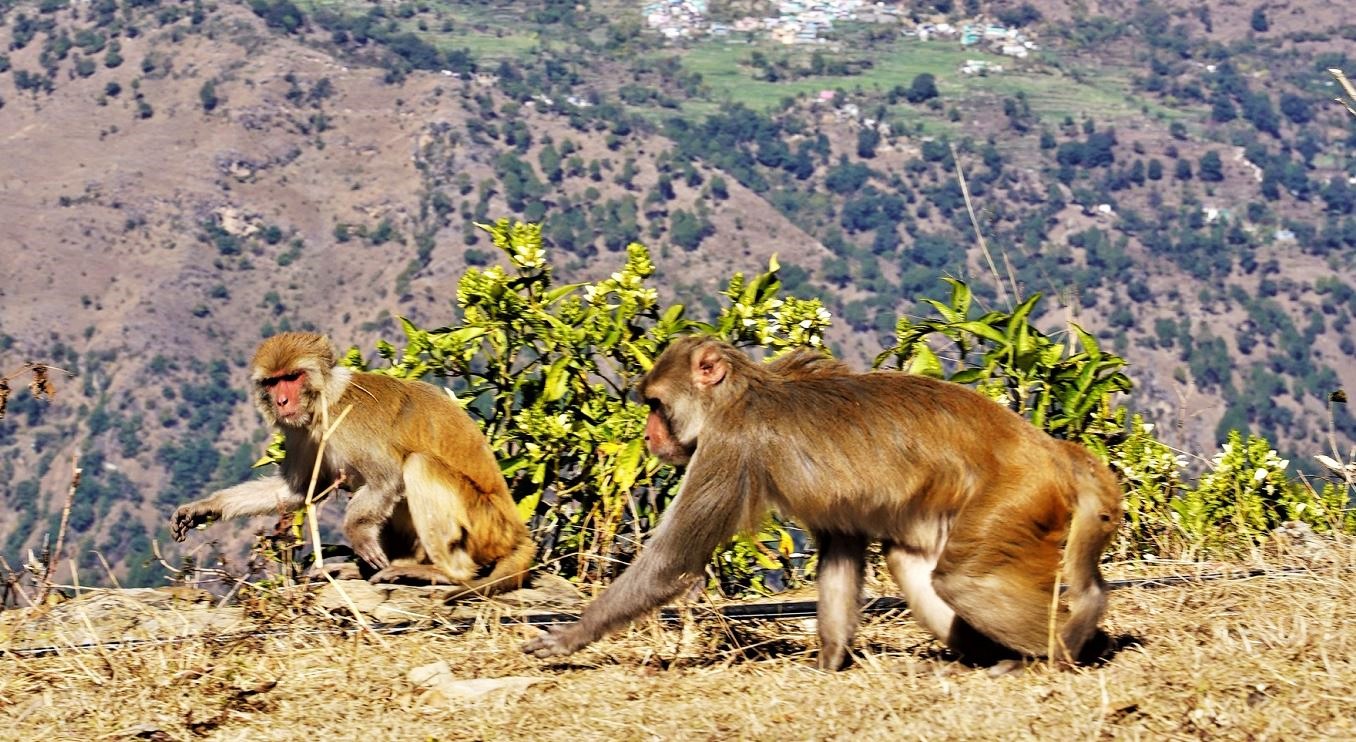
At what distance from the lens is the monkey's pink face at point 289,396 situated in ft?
21.8

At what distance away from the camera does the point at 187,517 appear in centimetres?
686

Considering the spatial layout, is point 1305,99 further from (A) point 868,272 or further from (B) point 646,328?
(B) point 646,328

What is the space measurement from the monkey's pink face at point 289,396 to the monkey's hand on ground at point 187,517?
0.55 meters

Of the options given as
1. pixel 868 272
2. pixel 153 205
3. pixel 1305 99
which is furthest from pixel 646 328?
pixel 1305 99

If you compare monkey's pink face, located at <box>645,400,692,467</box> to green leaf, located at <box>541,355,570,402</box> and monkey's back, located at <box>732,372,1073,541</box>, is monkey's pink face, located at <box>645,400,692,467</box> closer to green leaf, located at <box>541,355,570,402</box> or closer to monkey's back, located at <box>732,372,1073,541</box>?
monkey's back, located at <box>732,372,1073,541</box>

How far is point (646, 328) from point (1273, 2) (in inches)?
5388

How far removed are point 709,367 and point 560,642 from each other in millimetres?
971

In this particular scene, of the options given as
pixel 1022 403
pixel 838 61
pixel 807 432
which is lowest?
pixel 838 61

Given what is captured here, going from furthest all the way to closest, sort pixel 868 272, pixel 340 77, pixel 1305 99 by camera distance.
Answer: pixel 1305 99, pixel 340 77, pixel 868 272

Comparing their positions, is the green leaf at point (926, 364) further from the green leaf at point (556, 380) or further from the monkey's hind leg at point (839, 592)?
the monkey's hind leg at point (839, 592)

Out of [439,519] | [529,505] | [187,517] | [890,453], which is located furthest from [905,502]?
Answer: [187,517]

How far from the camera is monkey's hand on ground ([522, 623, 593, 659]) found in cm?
498

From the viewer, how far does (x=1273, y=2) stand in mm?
132125

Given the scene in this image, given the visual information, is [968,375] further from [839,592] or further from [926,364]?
[839,592]
